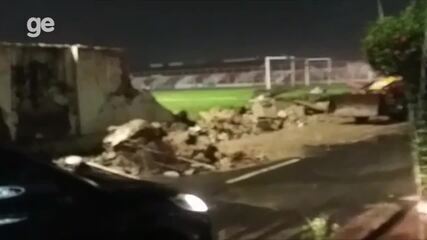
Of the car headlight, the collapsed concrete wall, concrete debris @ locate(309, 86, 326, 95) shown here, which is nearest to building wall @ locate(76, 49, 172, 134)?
the collapsed concrete wall

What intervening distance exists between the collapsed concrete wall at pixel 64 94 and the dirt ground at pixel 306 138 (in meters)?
0.25

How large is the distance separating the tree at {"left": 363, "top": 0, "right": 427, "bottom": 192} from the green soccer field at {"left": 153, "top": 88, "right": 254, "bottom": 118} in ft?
1.32

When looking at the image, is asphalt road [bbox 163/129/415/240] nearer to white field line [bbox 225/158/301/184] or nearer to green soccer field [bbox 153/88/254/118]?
white field line [bbox 225/158/301/184]

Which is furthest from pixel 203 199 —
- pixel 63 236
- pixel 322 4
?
pixel 322 4

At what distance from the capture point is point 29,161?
8.61ft

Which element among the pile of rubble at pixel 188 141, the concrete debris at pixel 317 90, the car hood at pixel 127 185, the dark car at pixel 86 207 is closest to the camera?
the dark car at pixel 86 207

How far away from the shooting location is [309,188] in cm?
294

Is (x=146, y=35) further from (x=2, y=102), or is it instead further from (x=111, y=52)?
(x=2, y=102)

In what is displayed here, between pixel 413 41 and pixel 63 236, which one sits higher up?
pixel 413 41

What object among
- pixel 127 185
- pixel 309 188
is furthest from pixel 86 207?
pixel 309 188

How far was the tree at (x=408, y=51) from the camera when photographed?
9.75 feet

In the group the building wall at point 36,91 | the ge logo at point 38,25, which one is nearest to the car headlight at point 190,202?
Answer: the building wall at point 36,91

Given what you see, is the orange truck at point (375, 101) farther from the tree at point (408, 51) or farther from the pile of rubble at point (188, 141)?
the pile of rubble at point (188, 141)

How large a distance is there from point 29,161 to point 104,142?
26 centimetres
